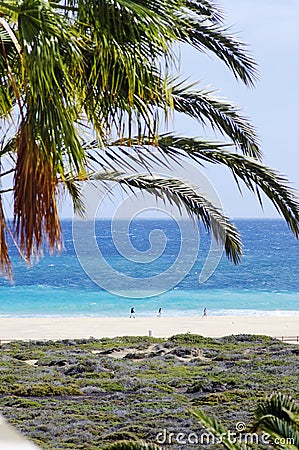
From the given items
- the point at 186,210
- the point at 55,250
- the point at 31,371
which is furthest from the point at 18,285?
the point at 55,250

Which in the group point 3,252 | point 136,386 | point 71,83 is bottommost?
point 136,386

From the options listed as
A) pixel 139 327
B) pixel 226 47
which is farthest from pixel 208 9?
pixel 139 327

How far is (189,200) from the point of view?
6.48 m

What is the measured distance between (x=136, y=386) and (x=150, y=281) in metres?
33.1

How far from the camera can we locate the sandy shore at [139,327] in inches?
1002

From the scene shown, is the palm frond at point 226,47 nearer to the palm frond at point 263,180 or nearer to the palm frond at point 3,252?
the palm frond at point 263,180

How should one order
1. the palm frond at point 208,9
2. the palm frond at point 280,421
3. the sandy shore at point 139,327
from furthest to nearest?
the sandy shore at point 139,327
the palm frond at point 208,9
the palm frond at point 280,421

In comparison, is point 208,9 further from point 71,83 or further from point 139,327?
point 139,327

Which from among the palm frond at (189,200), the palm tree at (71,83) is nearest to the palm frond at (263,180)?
the palm frond at (189,200)

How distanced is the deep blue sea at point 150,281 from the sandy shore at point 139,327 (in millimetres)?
5308

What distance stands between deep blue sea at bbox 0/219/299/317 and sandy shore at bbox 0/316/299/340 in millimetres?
5308

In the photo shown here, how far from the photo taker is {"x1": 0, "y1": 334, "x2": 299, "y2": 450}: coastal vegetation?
36.3ft

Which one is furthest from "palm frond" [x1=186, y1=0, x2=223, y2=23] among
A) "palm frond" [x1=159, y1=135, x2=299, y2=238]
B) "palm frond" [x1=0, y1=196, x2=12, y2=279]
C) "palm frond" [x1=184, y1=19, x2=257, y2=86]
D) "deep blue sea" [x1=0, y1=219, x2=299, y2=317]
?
"deep blue sea" [x1=0, y1=219, x2=299, y2=317]

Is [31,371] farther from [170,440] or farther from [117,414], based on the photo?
[170,440]
